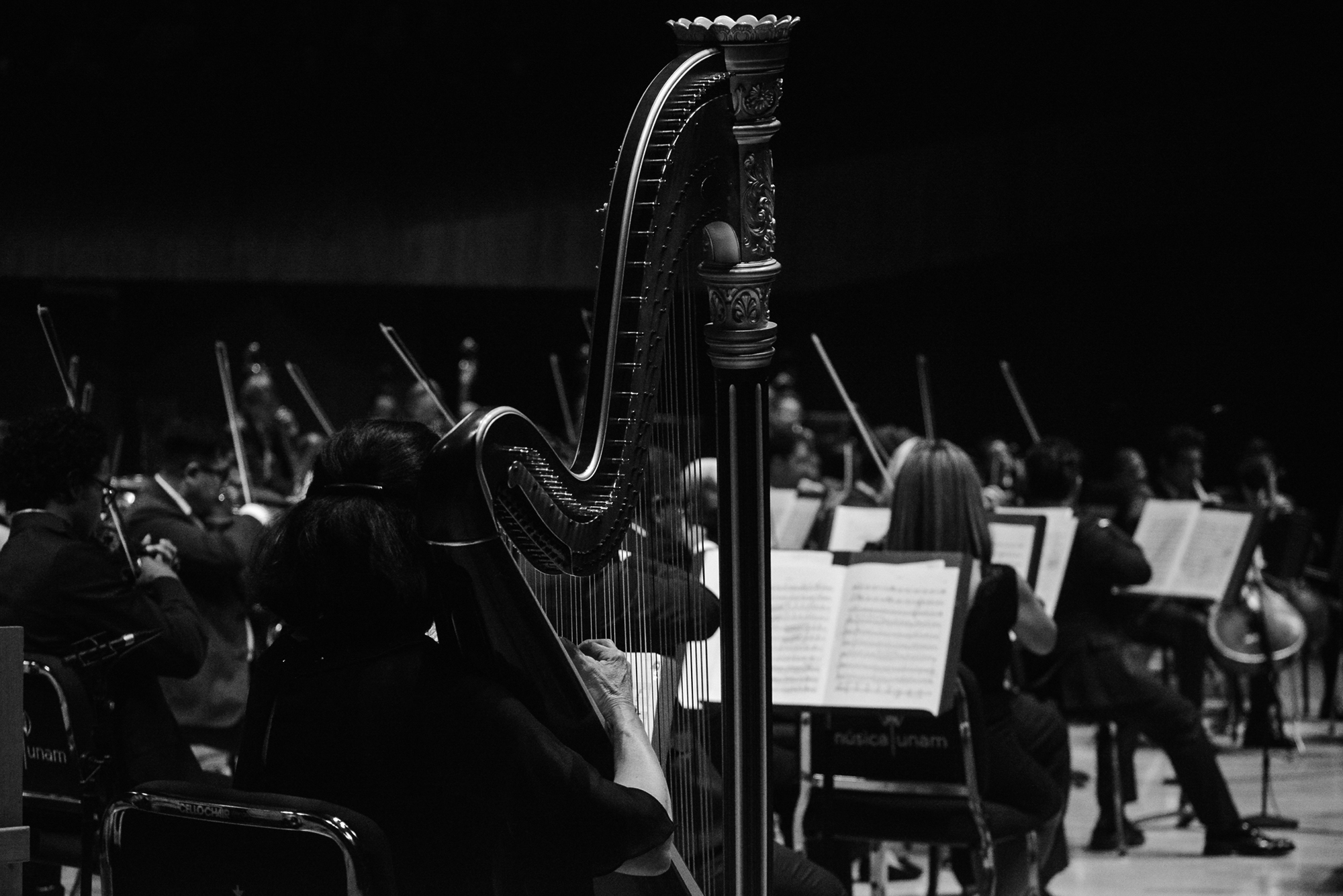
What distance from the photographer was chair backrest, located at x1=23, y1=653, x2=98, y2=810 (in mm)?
2760

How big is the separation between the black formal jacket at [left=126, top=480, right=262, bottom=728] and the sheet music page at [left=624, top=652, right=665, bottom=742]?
7.90ft

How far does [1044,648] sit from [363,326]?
621 cm

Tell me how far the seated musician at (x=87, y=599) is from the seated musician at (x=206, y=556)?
2.69ft

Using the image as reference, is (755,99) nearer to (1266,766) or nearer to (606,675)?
(606,675)

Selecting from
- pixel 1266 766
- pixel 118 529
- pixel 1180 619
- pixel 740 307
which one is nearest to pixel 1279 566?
pixel 1180 619

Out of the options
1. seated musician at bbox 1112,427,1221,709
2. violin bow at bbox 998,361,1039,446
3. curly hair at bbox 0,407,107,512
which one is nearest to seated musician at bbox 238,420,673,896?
curly hair at bbox 0,407,107,512

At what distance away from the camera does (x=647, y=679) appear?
6.49 feet

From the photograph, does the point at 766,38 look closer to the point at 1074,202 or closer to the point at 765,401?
the point at 765,401

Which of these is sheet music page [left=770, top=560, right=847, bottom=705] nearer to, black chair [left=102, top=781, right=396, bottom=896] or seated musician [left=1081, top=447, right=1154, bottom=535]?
black chair [left=102, top=781, right=396, bottom=896]

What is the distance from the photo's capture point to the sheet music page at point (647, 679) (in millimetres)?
1965

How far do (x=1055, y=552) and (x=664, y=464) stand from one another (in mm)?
3173

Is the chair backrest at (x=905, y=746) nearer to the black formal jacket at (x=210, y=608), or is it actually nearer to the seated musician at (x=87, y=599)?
the seated musician at (x=87, y=599)

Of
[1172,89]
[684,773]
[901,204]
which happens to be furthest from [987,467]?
[684,773]

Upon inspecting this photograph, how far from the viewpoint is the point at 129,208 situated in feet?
27.4
